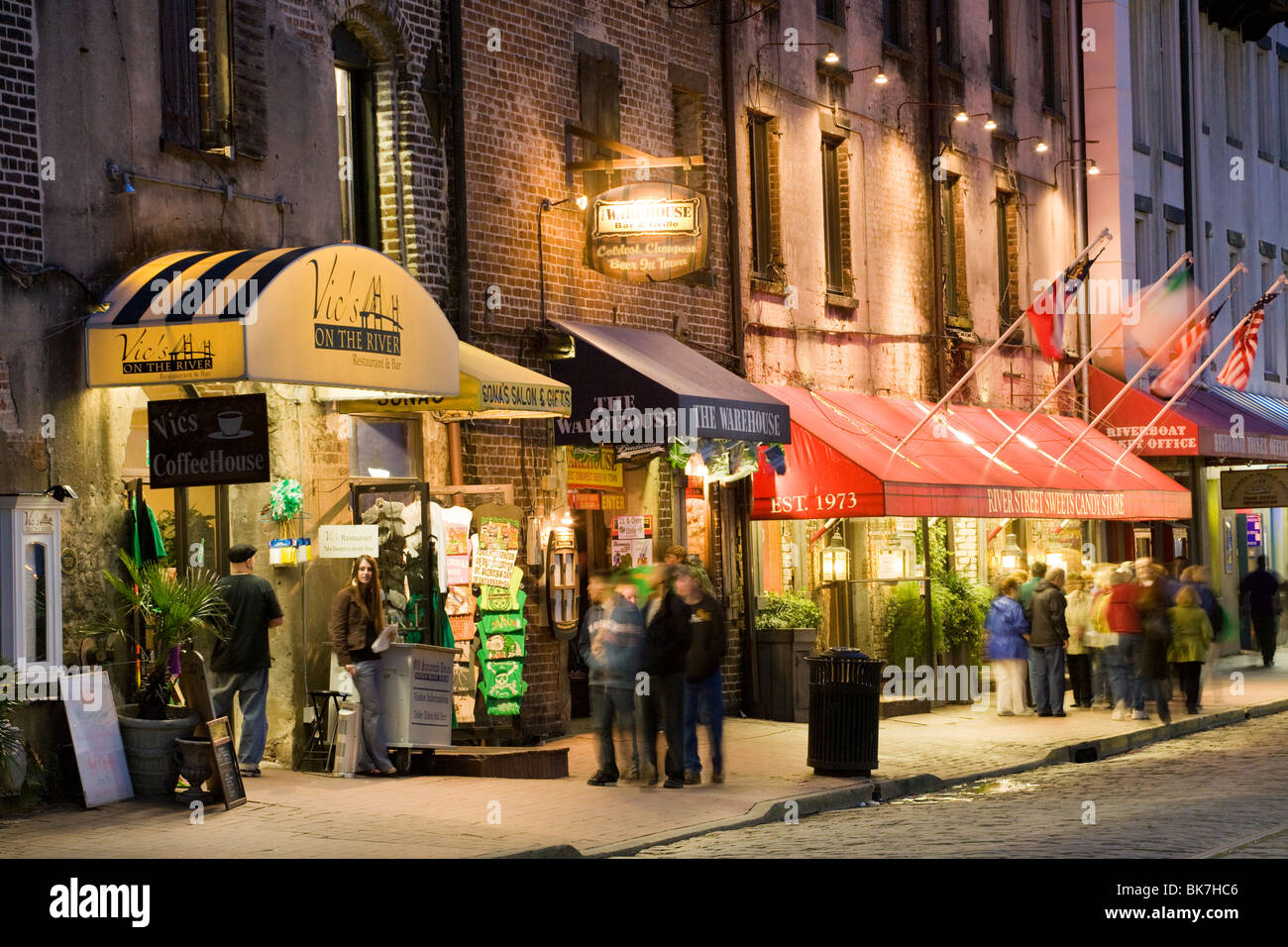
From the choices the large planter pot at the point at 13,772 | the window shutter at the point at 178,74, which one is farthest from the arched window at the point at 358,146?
the large planter pot at the point at 13,772

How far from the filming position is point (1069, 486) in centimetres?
2497

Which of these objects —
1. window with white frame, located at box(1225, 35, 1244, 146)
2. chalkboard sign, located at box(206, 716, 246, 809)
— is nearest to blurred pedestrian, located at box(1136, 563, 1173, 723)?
chalkboard sign, located at box(206, 716, 246, 809)

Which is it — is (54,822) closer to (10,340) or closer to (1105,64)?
(10,340)

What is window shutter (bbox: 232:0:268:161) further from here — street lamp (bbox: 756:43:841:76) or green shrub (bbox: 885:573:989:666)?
green shrub (bbox: 885:573:989:666)

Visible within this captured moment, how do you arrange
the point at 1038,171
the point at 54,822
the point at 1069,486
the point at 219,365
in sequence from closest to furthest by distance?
the point at 54,822 → the point at 219,365 → the point at 1069,486 → the point at 1038,171

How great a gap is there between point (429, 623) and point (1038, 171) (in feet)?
56.5

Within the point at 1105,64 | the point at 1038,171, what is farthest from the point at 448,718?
the point at 1105,64

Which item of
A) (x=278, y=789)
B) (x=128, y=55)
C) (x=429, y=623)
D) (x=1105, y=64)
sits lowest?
A: (x=278, y=789)

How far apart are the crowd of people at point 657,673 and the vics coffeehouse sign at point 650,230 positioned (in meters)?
4.29

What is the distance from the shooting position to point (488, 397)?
16.3 meters

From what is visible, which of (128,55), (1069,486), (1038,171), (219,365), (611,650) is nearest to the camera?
(219,365)

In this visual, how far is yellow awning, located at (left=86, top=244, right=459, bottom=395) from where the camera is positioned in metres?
13.5

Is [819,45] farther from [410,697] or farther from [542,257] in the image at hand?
[410,697]

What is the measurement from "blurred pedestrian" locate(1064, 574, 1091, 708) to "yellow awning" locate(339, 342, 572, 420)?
7.84m
